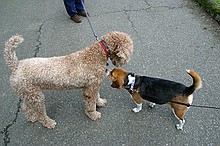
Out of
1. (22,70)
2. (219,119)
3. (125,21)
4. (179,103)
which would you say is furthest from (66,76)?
(125,21)

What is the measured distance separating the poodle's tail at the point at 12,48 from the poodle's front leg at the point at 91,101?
0.92 metres

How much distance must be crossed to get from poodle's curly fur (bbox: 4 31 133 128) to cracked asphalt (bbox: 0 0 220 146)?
0.56m

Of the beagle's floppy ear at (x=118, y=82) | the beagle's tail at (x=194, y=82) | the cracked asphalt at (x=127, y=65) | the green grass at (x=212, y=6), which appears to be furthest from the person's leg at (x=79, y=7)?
the beagle's tail at (x=194, y=82)

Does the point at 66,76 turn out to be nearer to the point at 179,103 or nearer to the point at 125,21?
the point at 179,103

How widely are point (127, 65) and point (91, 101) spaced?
121cm

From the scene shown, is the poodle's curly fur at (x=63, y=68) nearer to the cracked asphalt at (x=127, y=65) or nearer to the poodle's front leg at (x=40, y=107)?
the poodle's front leg at (x=40, y=107)

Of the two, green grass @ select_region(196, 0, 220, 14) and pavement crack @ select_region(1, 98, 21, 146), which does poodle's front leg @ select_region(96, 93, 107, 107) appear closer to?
pavement crack @ select_region(1, 98, 21, 146)

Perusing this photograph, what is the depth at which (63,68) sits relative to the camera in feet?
8.25

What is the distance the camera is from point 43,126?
300cm

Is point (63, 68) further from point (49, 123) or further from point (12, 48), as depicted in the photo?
point (49, 123)

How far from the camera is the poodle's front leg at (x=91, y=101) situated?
2756 mm

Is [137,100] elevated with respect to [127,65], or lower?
elevated

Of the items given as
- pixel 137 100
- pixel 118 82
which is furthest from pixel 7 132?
pixel 137 100

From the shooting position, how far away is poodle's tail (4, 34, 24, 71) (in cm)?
236
